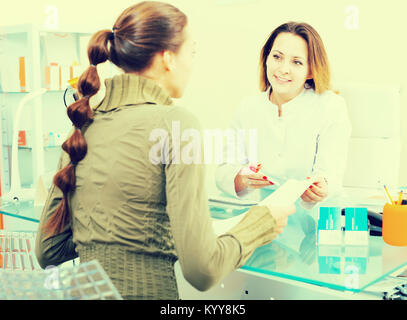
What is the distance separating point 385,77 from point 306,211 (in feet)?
5.15

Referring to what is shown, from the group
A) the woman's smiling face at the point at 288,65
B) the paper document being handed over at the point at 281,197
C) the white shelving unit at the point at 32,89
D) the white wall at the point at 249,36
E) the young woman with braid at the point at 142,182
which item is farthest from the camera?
the white shelving unit at the point at 32,89

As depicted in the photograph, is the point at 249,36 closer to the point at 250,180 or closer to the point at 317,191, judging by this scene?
the point at 250,180

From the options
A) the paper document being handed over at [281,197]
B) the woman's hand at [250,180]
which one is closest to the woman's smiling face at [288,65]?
the woman's hand at [250,180]

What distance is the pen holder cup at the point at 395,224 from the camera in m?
1.29

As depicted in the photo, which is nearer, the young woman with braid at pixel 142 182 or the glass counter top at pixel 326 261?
the young woman with braid at pixel 142 182

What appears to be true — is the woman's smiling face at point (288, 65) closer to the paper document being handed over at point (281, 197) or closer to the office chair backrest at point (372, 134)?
the office chair backrest at point (372, 134)

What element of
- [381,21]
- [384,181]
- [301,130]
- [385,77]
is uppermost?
[381,21]

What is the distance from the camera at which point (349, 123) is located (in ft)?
7.50

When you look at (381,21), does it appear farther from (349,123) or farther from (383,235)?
(383,235)

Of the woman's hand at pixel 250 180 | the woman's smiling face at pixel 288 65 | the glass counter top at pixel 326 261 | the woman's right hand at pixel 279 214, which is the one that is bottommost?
the glass counter top at pixel 326 261

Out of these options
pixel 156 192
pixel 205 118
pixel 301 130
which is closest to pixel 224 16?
pixel 205 118

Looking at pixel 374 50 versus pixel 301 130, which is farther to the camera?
pixel 374 50

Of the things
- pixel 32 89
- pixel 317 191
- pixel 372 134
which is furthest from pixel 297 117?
pixel 32 89

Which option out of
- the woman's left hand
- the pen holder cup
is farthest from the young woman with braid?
the woman's left hand
